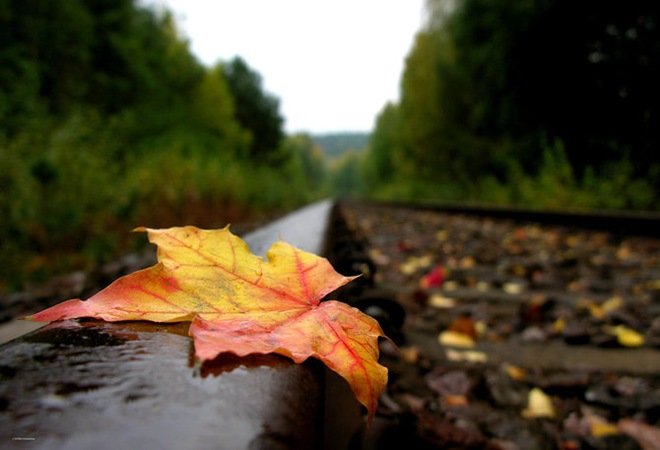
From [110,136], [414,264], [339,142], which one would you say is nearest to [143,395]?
[414,264]

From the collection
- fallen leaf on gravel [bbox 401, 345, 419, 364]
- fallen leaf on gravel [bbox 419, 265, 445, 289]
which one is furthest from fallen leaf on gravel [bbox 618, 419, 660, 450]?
fallen leaf on gravel [bbox 419, 265, 445, 289]

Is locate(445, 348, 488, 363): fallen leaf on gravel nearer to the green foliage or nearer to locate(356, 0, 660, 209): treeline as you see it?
locate(356, 0, 660, 209): treeline

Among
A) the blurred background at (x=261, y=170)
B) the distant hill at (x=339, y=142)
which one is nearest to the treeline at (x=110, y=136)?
the blurred background at (x=261, y=170)

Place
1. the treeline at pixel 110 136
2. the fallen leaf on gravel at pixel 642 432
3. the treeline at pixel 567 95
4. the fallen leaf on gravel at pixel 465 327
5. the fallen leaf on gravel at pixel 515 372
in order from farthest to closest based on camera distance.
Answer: the treeline at pixel 567 95 < the treeline at pixel 110 136 < the fallen leaf on gravel at pixel 465 327 < the fallen leaf on gravel at pixel 515 372 < the fallen leaf on gravel at pixel 642 432

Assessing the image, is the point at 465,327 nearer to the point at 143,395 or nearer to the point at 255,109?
the point at 143,395

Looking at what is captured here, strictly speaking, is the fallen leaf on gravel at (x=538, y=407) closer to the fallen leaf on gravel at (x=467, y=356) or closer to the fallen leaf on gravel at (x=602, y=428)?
the fallen leaf on gravel at (x=602, y=428)

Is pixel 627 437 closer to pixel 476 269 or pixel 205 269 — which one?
pixel 205 269

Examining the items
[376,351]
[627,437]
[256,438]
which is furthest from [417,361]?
[256,438]
